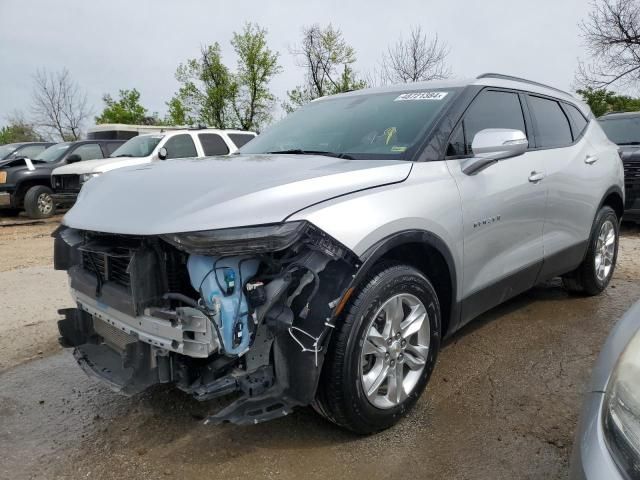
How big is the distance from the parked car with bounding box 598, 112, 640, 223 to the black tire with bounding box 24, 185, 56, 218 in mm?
11376

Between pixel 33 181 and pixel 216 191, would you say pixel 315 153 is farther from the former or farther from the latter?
pixel 33 181

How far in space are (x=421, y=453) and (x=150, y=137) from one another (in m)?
9.71

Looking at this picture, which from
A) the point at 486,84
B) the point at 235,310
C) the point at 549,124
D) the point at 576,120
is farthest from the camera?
the point at 576,120

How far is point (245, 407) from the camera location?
2.17m

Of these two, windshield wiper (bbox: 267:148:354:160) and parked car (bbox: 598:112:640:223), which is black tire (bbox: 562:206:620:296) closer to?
windshield wiper (bbox: 267:148:354:160)

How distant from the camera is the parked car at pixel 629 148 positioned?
7.66 metres

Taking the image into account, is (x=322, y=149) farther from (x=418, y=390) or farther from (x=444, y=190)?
(x=418, y=390)

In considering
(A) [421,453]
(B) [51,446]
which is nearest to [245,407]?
(A) [421,453]

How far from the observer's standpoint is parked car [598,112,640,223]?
7664 millimetres

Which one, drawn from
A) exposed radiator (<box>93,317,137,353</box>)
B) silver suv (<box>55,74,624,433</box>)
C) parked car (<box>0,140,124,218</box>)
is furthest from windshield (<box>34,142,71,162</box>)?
exposed radiator (<box>93,317,137,353</box>)

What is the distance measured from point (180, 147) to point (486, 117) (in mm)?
8071

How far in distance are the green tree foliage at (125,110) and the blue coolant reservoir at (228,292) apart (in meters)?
35.7

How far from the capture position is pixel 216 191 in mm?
2207

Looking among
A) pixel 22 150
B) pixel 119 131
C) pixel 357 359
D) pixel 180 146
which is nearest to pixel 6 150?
pixel 22 150
